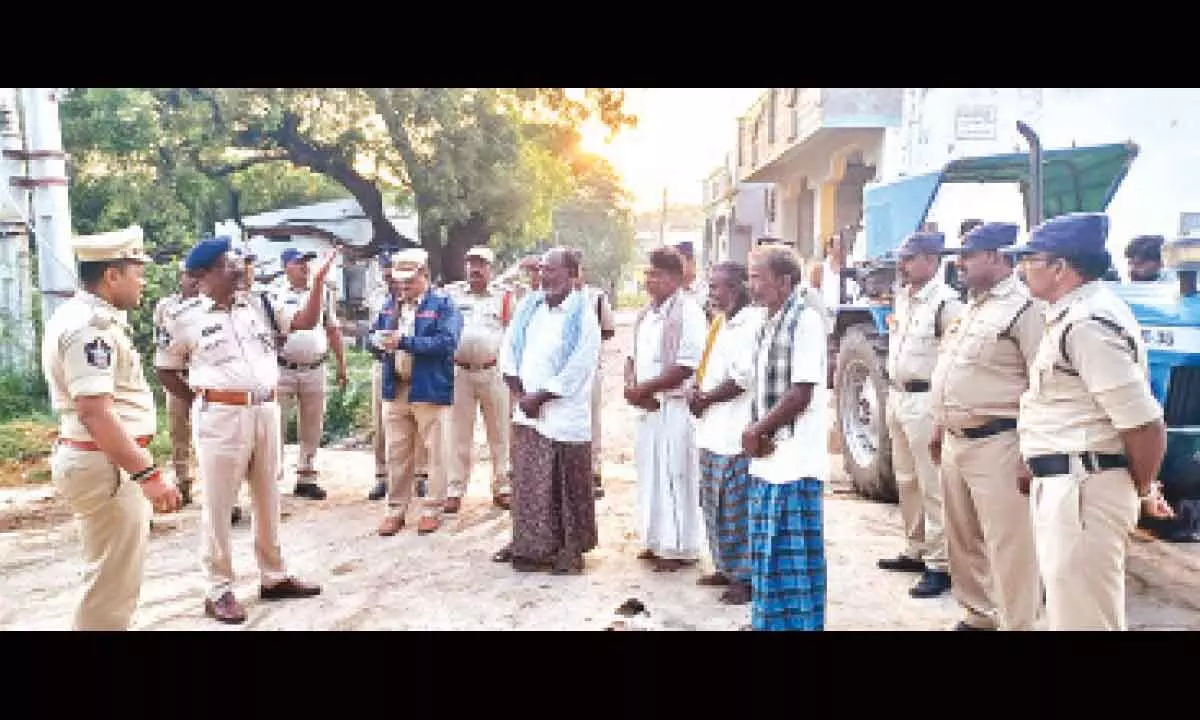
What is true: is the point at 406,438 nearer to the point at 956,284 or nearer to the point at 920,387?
the point at 920,387

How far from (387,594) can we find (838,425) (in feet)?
12.9

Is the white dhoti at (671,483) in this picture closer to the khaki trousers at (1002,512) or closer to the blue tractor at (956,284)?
the khaki trousers at (1002,512)

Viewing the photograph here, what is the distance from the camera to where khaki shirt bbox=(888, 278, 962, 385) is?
4449 millimetres

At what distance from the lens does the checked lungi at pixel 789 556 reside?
3.45 m

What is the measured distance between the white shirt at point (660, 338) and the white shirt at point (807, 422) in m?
1.42

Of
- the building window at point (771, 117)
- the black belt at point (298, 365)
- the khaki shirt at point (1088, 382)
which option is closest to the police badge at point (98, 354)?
the black belt at point (298, 365)

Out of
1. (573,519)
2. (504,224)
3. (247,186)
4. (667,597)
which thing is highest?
(247,186)

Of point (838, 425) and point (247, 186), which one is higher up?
point (247, 186)

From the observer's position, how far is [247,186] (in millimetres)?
A: 22953

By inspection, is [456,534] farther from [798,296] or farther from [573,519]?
[798,296]

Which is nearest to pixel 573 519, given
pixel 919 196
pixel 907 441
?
pixel 907 441

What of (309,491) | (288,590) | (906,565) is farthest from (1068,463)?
(309,491)

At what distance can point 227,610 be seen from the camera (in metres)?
4.29

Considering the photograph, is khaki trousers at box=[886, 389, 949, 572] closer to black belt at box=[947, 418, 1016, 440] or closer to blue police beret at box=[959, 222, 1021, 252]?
black belt at box=[947, 418, 1016, 440]
